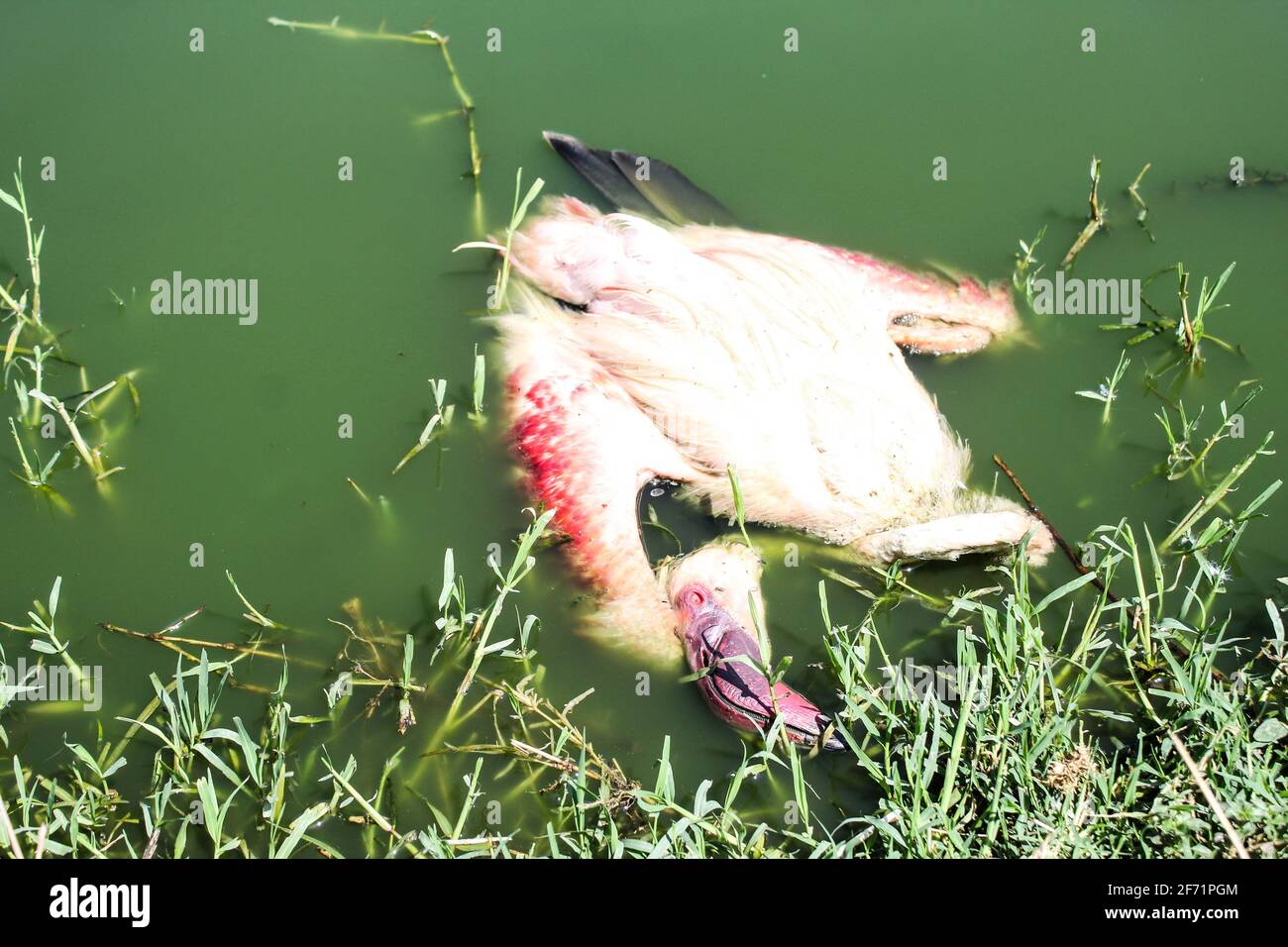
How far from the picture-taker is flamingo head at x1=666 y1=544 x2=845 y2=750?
10.4 ft

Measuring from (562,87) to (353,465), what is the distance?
5.85 feet

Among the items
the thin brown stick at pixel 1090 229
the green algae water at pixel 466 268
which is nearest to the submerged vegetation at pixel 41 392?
the green algae water at pixel 466 268

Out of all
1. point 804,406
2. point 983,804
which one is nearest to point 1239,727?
point 983,804

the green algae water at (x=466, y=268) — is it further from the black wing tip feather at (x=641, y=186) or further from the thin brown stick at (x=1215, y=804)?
the thin brown stick at (x=1215, y=804)

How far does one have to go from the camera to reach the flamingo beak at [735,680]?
10.3 feet

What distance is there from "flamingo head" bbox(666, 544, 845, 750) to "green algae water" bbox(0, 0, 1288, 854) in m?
0.11

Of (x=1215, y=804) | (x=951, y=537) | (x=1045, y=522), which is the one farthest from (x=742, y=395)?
(x=1215, y=804)

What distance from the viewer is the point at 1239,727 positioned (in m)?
2.89

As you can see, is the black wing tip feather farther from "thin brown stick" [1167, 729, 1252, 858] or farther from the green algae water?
"thin brown stick" [1167, 729, 1252, 858]

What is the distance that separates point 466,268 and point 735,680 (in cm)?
189

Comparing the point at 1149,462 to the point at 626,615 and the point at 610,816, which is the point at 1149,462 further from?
the point at 610,816

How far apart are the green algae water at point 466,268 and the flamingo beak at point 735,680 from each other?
109 mm

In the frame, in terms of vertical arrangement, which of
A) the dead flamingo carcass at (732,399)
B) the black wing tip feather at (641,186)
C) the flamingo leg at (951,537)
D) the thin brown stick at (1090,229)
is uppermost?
the black wing tip feather at (641,186)

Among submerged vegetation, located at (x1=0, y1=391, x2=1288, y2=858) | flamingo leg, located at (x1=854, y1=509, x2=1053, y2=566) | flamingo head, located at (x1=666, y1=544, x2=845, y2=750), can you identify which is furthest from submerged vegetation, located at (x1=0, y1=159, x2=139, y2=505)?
flamingo leg, located at (x1=854, y1=509, x2=1053, y2=566)
